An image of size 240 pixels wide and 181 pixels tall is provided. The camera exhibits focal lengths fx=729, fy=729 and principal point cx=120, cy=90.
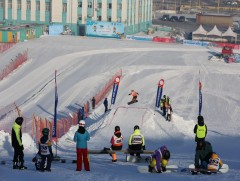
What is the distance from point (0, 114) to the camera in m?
34.4

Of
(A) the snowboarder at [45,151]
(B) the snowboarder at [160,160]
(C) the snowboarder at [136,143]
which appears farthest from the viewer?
(C) the snowboarder at [136,143]

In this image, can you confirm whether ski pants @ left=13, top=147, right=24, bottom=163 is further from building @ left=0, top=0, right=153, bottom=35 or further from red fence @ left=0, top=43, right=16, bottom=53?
building @ left=0, top=0, right=153, bottom=35

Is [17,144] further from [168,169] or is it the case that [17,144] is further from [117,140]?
[168,169]

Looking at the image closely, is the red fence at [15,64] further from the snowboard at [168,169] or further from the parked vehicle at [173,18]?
the parked vehicle at [173,18]

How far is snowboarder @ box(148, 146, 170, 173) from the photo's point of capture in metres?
17.0

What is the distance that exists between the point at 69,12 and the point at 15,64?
27.8 m

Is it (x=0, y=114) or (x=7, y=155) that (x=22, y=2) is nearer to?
(x=0, y=114)

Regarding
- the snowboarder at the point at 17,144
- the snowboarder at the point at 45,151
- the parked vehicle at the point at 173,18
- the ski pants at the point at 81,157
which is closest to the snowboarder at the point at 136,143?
the ski pants at the point at 81,157

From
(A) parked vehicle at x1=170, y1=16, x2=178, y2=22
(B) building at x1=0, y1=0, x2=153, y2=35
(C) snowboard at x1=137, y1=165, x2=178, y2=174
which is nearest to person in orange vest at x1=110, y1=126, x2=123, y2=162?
(C) snowboard at x1=137, y1=165, x2=178, y2=174

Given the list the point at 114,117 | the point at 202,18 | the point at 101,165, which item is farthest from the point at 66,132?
the point at 202,18

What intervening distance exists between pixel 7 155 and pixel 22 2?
59098mm

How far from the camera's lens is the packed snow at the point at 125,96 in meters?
18.9

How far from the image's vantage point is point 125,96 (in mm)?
38656

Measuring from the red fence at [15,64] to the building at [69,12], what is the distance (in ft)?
72.3
